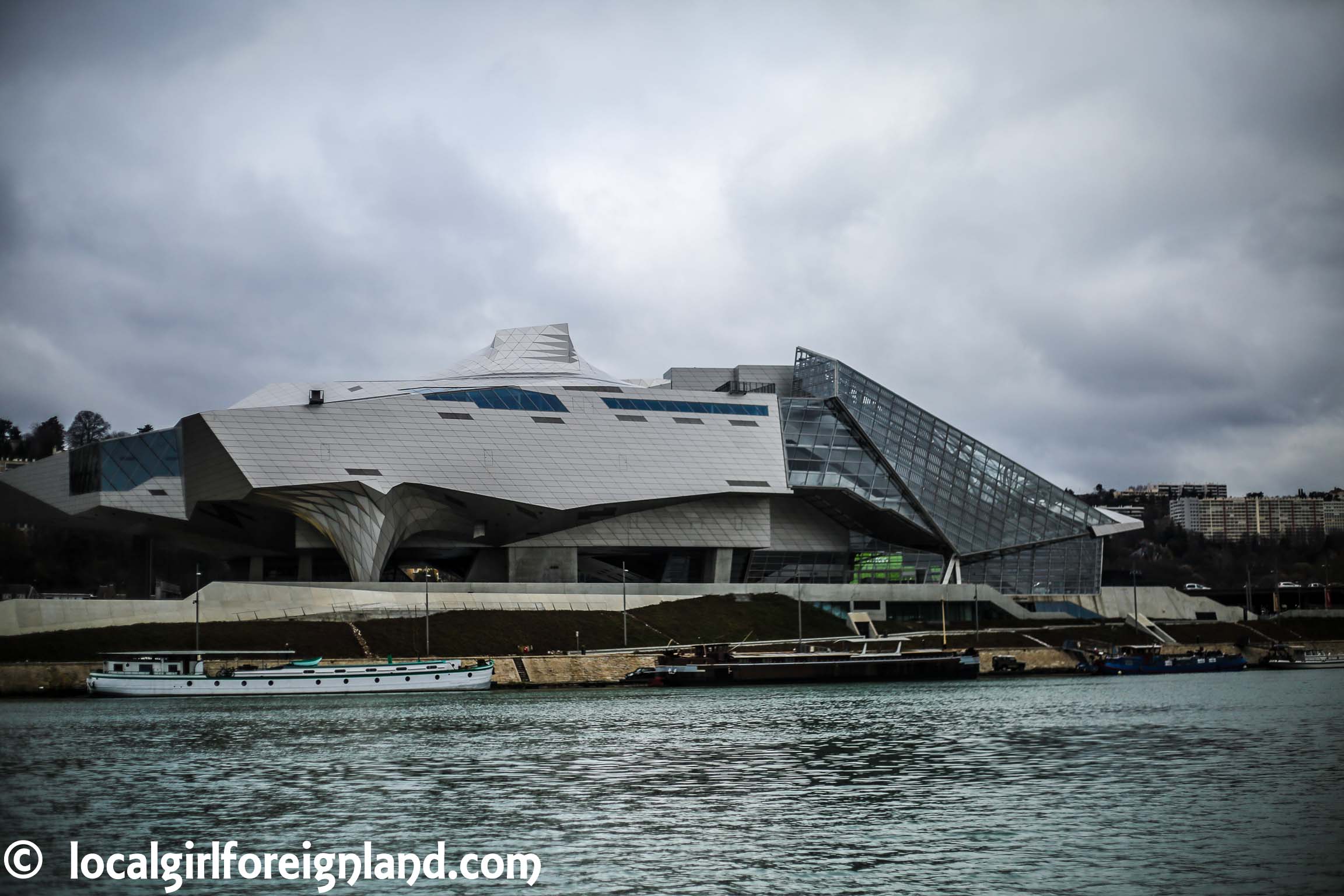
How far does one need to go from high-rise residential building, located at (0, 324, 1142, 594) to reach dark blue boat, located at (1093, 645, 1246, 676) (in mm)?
20827

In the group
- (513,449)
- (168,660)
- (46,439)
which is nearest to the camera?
(168,660)

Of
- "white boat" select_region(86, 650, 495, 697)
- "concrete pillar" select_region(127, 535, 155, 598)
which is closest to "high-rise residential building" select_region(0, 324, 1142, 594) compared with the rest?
"concrete pillar" select_region(127, 535, 155, 598)

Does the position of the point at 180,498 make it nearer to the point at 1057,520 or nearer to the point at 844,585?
the point at 844,585

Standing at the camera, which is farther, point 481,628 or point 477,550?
point 477,550

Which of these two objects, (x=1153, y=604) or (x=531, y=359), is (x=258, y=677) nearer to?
(x=531, y=359)

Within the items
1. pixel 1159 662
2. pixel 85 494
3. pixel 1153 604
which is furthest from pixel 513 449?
pixel 1153 604

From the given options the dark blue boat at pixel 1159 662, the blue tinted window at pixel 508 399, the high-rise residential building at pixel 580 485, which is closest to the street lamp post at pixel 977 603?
the high-rise residential building at pixel 580 485

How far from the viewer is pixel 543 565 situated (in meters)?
96.8

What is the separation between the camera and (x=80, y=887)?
790 inches

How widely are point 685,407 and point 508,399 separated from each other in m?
14.3

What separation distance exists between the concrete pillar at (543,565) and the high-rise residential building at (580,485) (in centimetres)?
16

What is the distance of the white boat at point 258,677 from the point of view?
6419cm

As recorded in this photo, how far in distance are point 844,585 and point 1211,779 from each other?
70134mm

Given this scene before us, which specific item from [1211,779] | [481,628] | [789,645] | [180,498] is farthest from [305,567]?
[1211,779]
